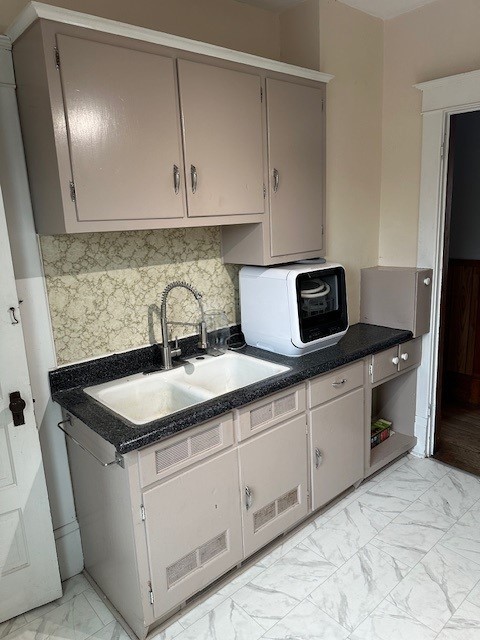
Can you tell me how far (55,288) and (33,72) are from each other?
775 mm

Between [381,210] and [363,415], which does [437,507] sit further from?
[381,210]

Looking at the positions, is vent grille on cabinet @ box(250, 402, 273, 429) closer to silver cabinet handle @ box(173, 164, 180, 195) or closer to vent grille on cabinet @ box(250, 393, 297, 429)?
vent grille on cabinet @ box(250, 393, 297, 429)

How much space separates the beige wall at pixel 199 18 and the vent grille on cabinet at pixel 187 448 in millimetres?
1594

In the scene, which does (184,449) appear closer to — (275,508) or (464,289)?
(275,508)

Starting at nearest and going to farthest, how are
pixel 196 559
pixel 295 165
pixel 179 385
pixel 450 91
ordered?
1. pixel 196 559
2. pixel 179 385
3. pixel 295 165
4. pixel 450 91

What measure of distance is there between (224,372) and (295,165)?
3.51 ft

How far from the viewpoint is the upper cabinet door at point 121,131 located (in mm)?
1594

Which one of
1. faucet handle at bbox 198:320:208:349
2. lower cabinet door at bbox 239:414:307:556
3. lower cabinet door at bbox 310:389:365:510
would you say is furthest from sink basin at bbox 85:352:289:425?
lower cabinet door at bbox 310:389:365:510

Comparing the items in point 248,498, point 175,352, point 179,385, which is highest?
point 175,352

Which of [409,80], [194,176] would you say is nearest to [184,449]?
[194,176]

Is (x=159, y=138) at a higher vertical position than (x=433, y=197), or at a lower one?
higher

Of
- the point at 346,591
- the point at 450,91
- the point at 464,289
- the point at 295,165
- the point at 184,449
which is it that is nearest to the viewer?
the point at 184,449

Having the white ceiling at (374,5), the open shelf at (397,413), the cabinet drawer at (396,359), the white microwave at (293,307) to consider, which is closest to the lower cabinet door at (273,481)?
the white microwave at (293,307)

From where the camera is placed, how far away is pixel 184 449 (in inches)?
68.6
